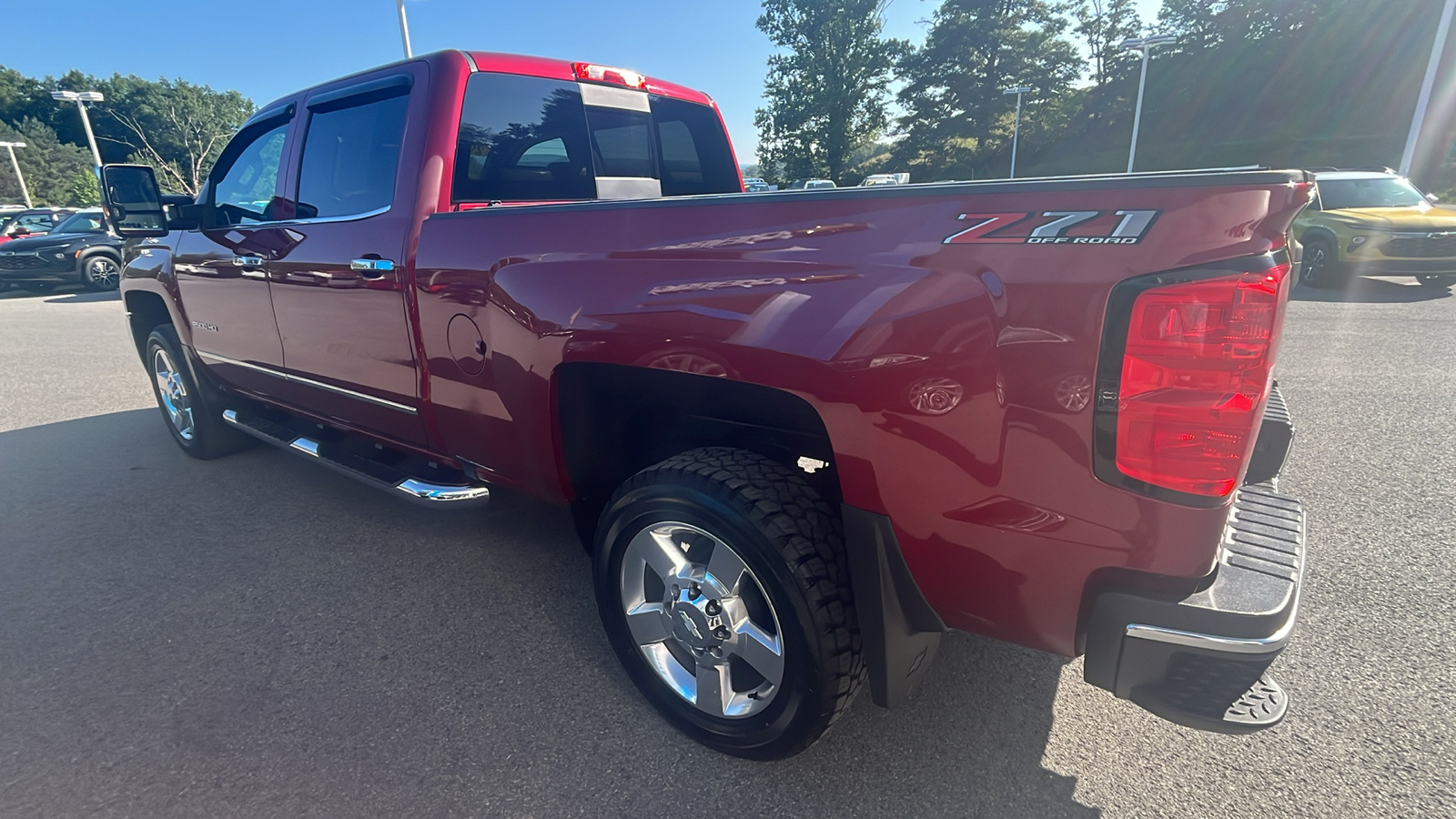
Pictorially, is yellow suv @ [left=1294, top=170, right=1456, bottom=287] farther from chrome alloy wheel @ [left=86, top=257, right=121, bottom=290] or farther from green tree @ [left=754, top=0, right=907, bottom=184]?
green tree @ [left=754, top=0, right=907, bottom=184]

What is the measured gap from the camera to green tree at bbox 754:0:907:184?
48.0 meters

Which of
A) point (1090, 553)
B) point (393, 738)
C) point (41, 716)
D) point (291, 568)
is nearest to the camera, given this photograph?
point (1090, 553)

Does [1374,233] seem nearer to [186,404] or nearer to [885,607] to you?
[885,607]

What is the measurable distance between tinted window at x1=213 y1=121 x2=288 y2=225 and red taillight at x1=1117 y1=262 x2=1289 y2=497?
3707 millimetres

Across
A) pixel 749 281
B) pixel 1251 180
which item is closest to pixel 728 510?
pixel 749 281

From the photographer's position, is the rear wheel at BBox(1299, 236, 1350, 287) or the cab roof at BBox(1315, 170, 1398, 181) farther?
the cab roof at BBox(1315, 170, 1398, 181)

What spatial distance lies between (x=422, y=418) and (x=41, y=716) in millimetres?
1458

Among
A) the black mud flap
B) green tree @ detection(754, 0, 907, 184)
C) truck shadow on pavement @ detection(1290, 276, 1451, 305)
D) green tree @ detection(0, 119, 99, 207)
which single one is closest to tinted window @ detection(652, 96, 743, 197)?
the black mud flap

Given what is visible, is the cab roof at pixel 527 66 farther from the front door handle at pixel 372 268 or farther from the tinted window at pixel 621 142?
the front door handle at pixel 372 268

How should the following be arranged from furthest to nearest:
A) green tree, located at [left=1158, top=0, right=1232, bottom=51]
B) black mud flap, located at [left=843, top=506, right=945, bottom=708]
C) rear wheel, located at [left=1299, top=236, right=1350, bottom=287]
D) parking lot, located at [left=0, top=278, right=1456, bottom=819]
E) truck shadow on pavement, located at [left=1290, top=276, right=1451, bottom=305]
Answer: green tree, located at [left=1158, top=0, right=1232, bottom=51] → rear wheel, located at [left=1299, top=236, right=1350, bottom=287] → truck shadow on pavement, located at [left=1290, top=276, right=1451, bottom=305] → parking lot, located at [left=0, top=278, right=1456, bottom=819] → black mud flap, located at [left=843, top=506, right=945, bottom=708]

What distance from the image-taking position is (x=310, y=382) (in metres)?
3.41

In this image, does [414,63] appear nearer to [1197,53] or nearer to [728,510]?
[728,510]

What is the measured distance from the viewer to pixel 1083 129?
153ft

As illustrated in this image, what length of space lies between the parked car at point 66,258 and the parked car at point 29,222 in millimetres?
863
